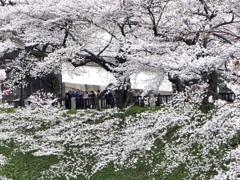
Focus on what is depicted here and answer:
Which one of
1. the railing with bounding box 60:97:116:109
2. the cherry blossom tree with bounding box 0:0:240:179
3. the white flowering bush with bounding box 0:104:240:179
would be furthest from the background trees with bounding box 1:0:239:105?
the railing with bounding box 60:97:116:109

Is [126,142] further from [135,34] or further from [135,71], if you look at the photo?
[135,34]

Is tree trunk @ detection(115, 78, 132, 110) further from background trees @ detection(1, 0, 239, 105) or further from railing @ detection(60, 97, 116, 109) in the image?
railing @ detection(60, 97, 116, 109)

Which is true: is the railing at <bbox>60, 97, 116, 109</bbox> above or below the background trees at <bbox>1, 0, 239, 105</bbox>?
below

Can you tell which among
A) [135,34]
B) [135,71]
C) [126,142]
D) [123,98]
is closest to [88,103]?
[123,98]

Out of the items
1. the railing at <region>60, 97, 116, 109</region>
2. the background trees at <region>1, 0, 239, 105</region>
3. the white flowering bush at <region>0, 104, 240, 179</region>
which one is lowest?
the white flowering bush at <region>0, 104, 240, 179</region>

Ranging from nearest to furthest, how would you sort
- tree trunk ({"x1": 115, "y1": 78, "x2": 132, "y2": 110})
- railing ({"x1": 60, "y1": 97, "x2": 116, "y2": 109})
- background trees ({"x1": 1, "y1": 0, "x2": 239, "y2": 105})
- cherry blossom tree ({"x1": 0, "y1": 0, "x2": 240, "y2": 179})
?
cherry blossom tree ({"x1": 0, "y1": 0, "x2": 240, "y2": 179}), background trees ({"x1": 1, "y1": 0, "x2": 239, "y2": 105}), tree trunk ({"x1": 115, "y1": 78, "x2": 132, "y2": 110}), railing ({"x1": 60, "y1": 97, "x2": 116, "y2": 109})

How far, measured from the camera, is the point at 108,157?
8.07 meters

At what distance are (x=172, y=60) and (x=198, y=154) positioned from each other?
70.7 inches

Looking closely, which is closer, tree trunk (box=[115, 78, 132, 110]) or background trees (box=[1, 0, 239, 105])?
background trees (box=[1, 0, 239, 105])

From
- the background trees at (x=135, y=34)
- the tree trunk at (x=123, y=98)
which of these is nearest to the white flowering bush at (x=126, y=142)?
the tree trunk at (x=123, y=98)

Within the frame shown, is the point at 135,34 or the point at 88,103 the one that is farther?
the point at 88,103

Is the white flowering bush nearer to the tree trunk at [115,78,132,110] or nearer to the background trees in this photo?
the tree trunk at [115,78,132,110]

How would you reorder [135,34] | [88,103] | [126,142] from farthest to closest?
[88,103] → [135,34] → [126,142]

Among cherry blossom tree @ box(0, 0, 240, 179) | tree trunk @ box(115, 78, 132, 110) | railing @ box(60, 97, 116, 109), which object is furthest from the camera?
railing @ box(60, 97, 116, 109)
